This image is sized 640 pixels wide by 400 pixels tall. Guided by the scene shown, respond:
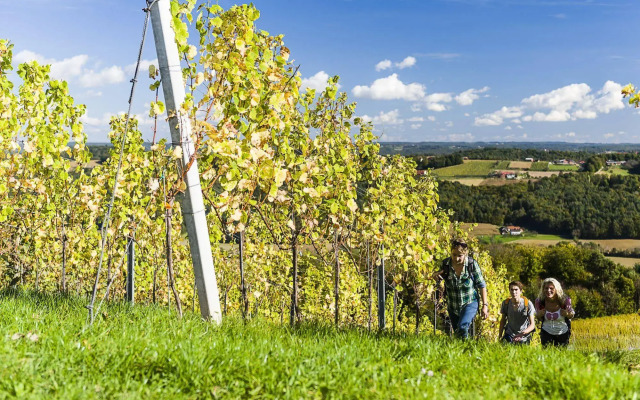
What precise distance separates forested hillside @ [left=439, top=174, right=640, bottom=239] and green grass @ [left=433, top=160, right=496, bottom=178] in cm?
1070

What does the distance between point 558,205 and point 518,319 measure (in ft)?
286

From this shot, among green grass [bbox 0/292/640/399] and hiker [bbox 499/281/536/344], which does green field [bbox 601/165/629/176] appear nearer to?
hiker [bbox 499/281/536/344]

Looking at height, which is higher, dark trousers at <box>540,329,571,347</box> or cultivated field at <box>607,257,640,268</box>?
dark trousers at <box>540,329,571,347</box>

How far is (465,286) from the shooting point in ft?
17.1

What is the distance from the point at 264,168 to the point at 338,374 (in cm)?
190

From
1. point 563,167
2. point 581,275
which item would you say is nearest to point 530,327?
point 581,275

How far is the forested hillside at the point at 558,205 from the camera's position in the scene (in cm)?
7869

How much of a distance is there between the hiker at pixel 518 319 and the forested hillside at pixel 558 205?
7125 cm

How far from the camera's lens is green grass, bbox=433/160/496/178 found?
3925 inches

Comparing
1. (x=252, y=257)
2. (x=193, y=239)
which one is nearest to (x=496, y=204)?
(x=252, y=257)

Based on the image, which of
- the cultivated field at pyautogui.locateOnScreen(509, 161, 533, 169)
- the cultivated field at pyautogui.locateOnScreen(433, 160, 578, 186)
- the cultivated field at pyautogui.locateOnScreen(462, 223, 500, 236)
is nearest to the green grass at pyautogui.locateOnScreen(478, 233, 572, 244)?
the cultivated field at pyautogui.locateOnScreen(462, 223, 500, 236)

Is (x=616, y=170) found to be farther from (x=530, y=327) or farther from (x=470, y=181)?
(x=530, y=327)

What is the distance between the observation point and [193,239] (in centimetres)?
387

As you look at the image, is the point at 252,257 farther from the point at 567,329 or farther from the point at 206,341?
the point at 206,341
